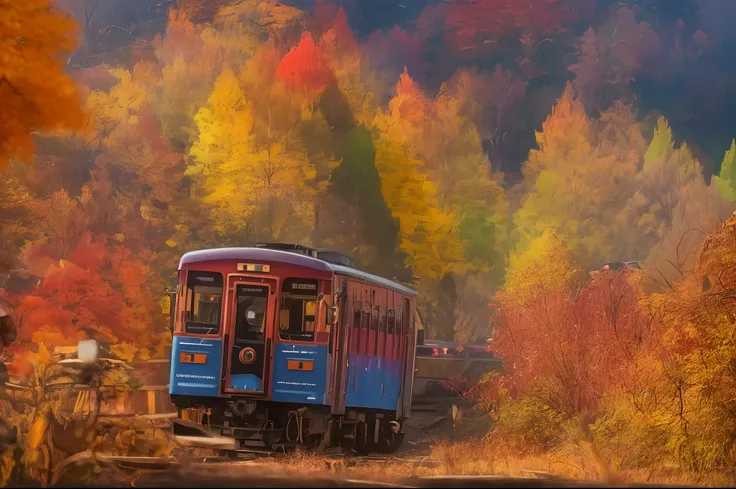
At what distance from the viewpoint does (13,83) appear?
21.7 metres

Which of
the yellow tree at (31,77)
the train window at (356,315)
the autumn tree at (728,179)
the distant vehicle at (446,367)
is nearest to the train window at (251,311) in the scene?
the train window at (356,315)

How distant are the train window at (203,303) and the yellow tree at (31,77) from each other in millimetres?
4257

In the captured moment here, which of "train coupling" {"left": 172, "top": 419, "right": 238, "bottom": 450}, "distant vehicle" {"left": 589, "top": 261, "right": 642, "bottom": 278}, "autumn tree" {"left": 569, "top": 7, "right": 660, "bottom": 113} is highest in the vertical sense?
"autumn tree" {"left": 569, "top": 7, "right": 660, "bottom": 113}

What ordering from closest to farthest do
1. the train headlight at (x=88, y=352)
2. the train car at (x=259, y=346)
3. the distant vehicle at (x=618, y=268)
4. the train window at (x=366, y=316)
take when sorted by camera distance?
the train car at (x=259, y=346)
the train headlight at (x=88, y=352)
the train window at (x=366, y=316)
the distant vehicle at (x=618, y=268)

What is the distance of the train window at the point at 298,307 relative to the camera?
82.1ft

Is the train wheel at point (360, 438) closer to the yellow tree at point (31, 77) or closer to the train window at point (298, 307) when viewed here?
the train window at point (298, 307)

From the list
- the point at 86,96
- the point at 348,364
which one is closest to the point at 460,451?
the point at 348,364

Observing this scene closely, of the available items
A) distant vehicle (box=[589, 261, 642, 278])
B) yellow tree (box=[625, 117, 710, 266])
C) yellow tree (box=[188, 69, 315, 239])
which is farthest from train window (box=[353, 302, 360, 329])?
yellow tree (box=[625, 117, 710, 266])

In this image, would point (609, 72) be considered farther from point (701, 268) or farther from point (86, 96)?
point (701, 268)

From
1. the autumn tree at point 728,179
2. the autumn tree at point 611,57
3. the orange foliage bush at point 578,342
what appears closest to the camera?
the orange foliage bush at point 578,342

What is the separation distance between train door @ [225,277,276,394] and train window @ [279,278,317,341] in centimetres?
24

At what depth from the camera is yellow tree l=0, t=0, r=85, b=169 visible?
21.6 meters

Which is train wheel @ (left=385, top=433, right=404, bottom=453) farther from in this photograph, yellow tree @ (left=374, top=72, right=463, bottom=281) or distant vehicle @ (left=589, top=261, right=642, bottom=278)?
yellow tree @ (left=374, top=72, right=463, bottom=281)

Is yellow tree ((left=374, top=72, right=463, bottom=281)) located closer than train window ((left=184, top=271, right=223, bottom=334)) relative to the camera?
No
